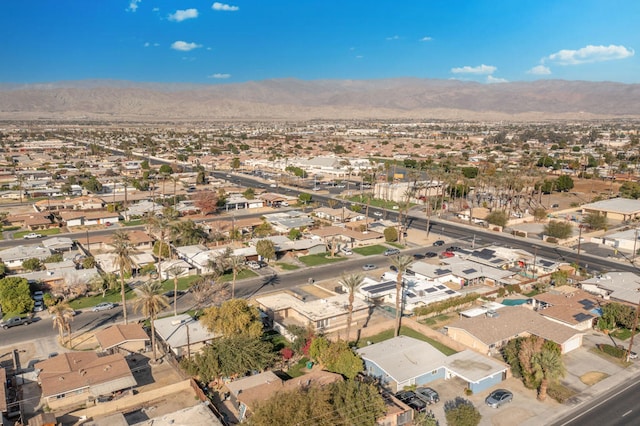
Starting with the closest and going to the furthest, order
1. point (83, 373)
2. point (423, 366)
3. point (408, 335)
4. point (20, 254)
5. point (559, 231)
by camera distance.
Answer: point (83, 373) < point (423, 366) < point (408, 335) < point (20, 254) < point (559, 231)

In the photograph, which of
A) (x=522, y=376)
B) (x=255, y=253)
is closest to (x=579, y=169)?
(x=255, y=253)

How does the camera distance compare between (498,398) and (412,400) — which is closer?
(412,400)

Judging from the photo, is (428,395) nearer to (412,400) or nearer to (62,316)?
(412,400)

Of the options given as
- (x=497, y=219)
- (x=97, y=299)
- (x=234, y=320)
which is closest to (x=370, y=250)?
(x=497, y=219)

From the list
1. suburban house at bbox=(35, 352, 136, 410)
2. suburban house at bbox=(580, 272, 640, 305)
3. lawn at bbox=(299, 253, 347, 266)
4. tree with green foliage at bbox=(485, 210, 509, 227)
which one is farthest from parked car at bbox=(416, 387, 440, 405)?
tree with green foliage at bbox=(485, 210, 509, 227)

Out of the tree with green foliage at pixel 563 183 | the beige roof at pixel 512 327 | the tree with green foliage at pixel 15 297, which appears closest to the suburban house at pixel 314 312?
the beige roof at pixel 512 327

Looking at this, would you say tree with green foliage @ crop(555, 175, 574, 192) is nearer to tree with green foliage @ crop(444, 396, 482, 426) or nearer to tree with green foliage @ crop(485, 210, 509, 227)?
tree with green foliage @ crop(485, 210, 509, 227)

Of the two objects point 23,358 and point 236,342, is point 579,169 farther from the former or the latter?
point 23,358
